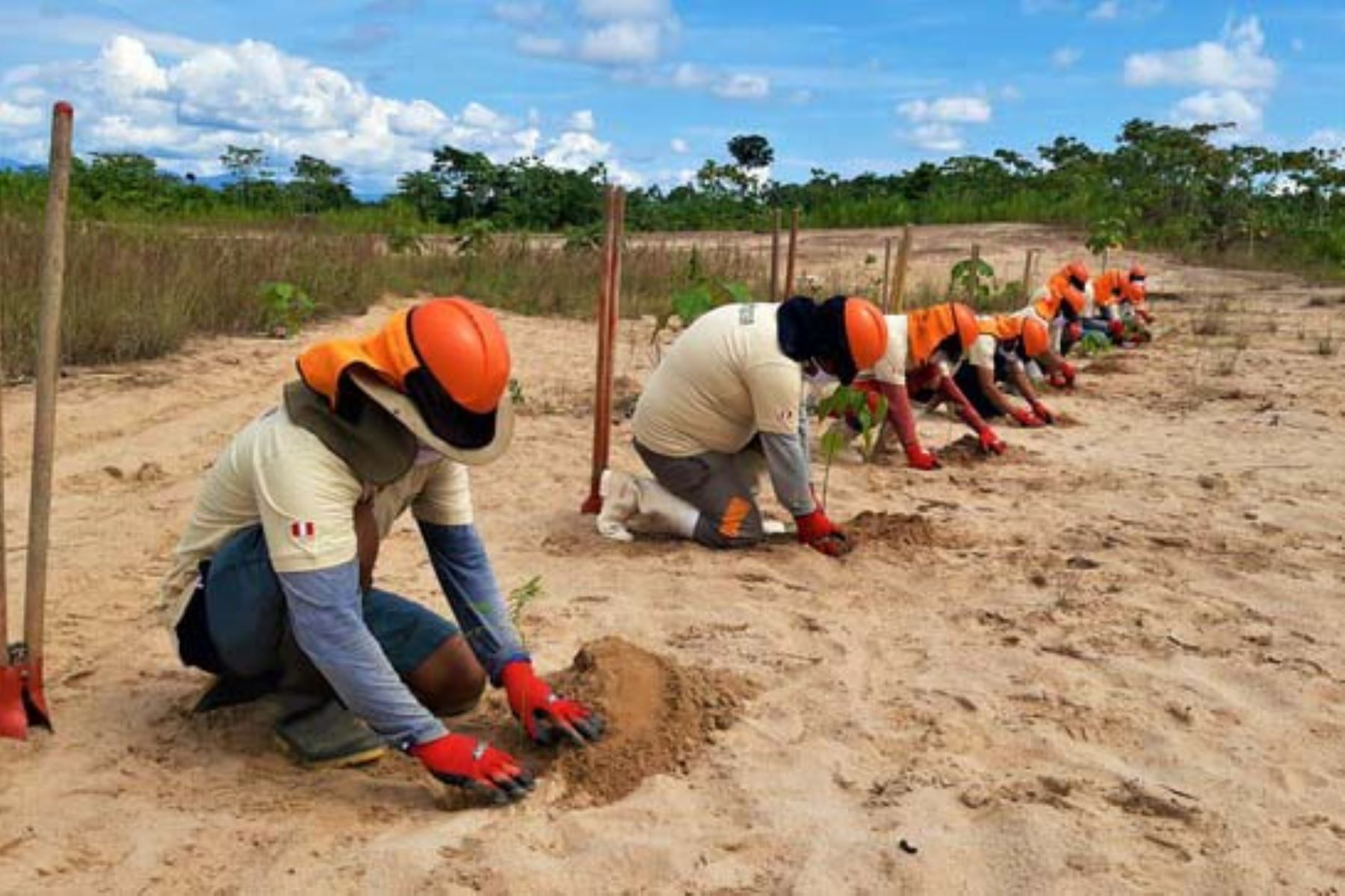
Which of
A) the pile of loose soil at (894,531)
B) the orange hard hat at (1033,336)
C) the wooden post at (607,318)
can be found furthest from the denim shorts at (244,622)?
the orange hard hat at (1033,336)

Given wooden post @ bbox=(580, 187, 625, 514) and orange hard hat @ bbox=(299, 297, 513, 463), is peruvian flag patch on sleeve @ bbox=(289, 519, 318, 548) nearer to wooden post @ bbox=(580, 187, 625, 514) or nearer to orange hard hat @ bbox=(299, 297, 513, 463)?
orange hard hat @ bbox=(299, 297, 513, 463)

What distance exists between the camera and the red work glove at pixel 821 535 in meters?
4.77

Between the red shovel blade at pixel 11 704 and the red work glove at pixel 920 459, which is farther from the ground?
the red work glove at pixel 920 459

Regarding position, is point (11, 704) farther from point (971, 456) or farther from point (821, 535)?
point (971, 456)

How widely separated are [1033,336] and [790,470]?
4.40 meters

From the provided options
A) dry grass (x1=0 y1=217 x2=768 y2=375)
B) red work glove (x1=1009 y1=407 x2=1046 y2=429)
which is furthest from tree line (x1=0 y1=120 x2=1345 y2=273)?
red work glove (x1=1009 y1=407 x2=1046 y2=429)

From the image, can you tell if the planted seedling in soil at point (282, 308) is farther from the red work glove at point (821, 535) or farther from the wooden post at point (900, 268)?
the red work glove at point (821, 535)

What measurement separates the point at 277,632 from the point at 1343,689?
2884 mm

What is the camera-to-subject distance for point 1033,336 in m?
8.47

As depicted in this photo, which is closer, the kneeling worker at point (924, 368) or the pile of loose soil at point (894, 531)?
the pile of loose soil at point (894, 531)

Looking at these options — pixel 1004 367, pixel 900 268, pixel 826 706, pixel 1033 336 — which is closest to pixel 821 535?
pixel 826 706

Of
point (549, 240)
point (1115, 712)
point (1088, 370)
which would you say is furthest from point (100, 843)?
point (549, 240)

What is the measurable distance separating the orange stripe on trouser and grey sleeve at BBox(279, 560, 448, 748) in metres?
2.36

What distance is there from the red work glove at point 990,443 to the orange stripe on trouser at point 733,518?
232 centimetres
